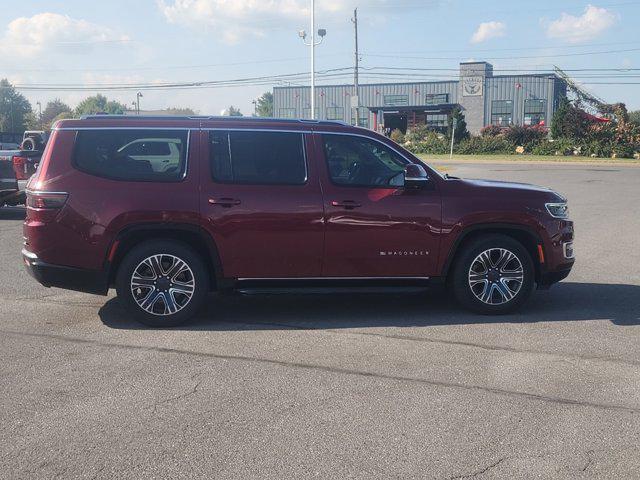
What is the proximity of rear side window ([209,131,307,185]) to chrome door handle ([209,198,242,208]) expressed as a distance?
185mm

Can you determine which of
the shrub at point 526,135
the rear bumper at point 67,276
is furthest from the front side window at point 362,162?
the shrub at point 526,135

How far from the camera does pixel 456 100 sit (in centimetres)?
7494

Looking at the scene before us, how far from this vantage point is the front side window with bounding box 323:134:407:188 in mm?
6723

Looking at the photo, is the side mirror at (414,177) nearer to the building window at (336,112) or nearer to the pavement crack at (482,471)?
the pavement crack at (482,471)

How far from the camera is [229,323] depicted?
675cm

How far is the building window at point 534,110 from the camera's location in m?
70.8

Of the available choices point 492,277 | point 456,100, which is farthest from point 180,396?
point 456,100

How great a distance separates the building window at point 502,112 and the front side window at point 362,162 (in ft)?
225

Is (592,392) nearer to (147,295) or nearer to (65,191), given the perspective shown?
(147,295)

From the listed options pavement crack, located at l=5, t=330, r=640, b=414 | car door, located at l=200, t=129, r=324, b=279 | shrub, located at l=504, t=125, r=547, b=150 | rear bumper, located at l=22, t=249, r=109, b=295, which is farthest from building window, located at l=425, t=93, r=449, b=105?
pavement crack, located at l=5, t=330, r=640, b=414

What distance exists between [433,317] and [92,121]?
3.75 meters

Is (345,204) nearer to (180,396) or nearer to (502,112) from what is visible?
(180,396)

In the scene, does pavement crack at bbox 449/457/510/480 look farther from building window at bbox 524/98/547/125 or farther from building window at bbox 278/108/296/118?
building window at bbox 278/108/296/118

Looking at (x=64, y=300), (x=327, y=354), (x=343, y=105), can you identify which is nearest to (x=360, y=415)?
(x=327, y=354)
